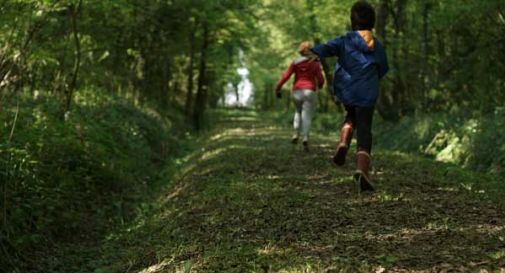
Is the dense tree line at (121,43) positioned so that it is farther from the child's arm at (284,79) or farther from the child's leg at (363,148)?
the child's leg at (363,148)

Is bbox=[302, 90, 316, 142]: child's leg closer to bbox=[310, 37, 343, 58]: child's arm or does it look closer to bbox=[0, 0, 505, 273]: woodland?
bbox=[0, 0, 505, 273]: woodland

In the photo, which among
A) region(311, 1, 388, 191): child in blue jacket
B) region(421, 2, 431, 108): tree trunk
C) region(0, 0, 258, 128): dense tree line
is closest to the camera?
region(311, 1, 388, 191): child in blue jacket

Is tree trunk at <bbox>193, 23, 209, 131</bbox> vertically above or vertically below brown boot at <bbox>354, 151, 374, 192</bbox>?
above

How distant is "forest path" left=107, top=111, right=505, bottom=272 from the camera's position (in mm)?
4027

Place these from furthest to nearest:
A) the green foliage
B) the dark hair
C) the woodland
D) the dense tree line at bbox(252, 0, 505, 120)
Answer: the dense tree line at bbox(252, 0, 505, 120) → the dark hair → the green foliage → the woodland

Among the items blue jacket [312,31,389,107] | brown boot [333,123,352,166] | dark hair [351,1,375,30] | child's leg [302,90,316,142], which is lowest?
brown boot [333,123,352,166]

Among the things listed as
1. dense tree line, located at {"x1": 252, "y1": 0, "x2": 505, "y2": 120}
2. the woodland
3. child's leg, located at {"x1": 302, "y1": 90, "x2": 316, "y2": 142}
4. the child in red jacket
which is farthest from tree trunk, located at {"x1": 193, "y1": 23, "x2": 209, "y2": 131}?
child's leg, located at {"x1": 302, "y1": 90, "x2": 316, "y2": 142}

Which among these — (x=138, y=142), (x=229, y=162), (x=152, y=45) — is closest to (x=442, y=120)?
(x=229, y=162)

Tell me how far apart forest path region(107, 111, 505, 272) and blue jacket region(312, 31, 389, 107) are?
1.22 meters

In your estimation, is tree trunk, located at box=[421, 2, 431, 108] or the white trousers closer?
the white trousers

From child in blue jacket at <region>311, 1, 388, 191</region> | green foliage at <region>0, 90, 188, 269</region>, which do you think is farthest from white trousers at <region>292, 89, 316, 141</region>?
child in blue jacket at <region>311, 1, 388, 191</region>

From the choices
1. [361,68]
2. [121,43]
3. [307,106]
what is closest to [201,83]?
[121,43]

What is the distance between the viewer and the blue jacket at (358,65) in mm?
6754

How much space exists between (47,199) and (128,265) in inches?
104
